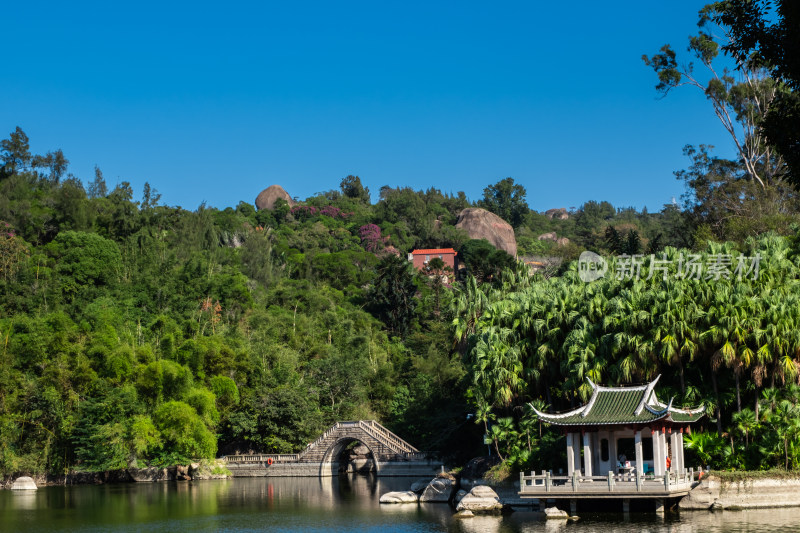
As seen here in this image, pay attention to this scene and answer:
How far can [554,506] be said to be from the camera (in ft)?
83.2

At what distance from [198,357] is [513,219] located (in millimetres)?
71716

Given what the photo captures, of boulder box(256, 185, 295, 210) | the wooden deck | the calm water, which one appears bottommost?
the calm water

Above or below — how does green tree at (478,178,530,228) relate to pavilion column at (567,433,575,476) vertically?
above

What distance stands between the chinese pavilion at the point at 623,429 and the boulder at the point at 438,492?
18.7ft

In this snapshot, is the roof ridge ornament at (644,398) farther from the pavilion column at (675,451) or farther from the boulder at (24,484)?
the boulder at (24,484)

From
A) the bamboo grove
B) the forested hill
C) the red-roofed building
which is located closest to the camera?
the bamboo grove

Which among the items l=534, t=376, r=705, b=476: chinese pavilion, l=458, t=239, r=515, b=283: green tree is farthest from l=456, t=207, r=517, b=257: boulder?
l=534, t=376, r=705, b=476: chinese pavilion

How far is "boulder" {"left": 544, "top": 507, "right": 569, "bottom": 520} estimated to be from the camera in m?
24.6

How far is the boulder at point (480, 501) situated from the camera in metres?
27.0

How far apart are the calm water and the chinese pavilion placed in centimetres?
200

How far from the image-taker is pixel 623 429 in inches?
1023

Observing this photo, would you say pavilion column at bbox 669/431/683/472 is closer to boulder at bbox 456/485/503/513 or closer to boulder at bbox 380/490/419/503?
boulder at bbox 456/485/503/513

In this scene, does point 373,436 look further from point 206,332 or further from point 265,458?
point 206,332

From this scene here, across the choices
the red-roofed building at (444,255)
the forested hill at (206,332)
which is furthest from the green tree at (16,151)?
the red-roofed building at (444,255)
